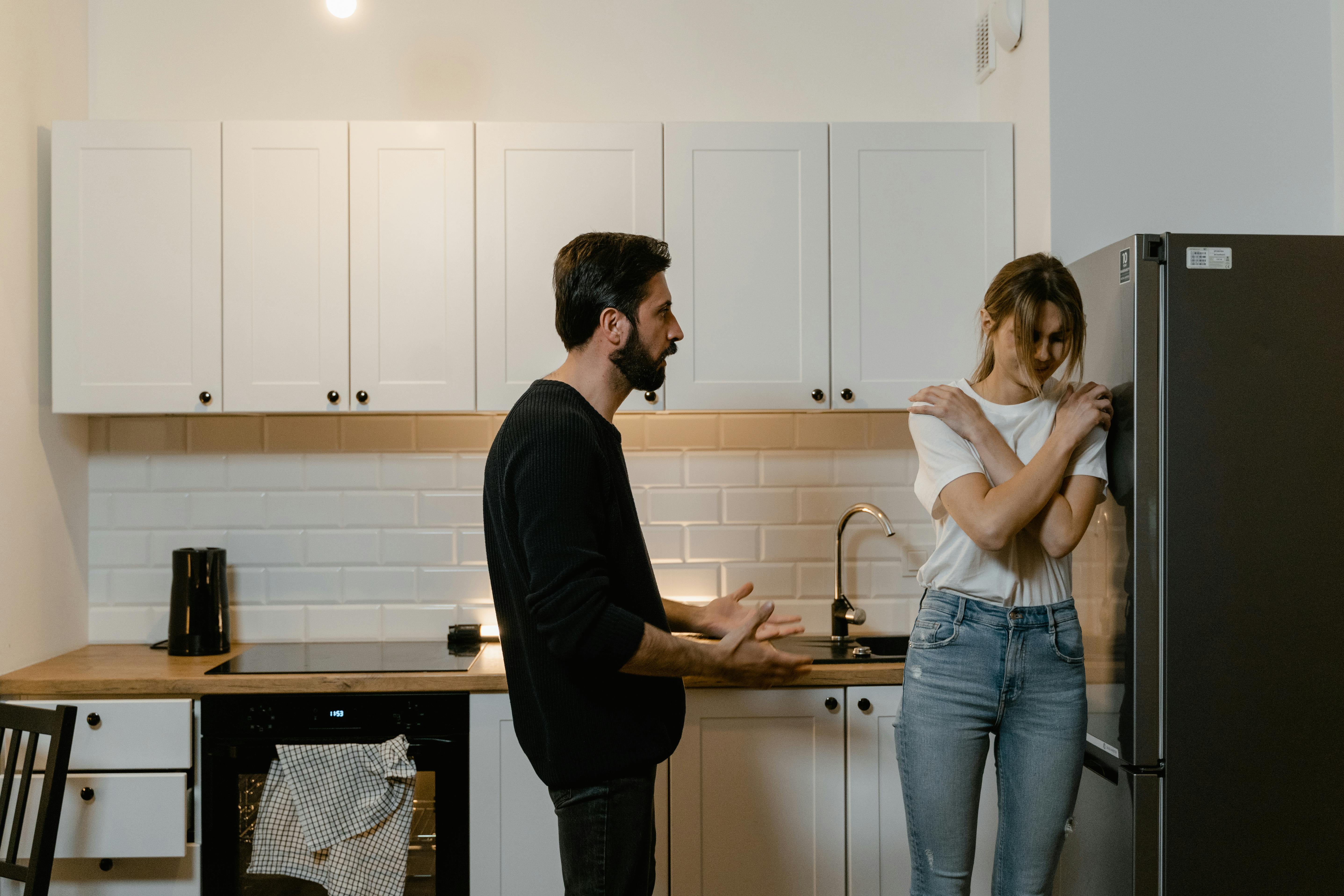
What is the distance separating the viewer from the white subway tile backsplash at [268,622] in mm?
2701

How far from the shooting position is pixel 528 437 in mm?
1386

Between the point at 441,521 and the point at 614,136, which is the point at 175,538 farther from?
the point at 614,136

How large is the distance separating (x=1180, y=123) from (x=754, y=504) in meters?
1.44

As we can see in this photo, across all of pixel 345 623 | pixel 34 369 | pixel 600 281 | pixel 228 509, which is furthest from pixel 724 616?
pixel 34 369

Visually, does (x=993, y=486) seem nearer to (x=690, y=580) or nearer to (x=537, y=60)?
(x=690, y=580)

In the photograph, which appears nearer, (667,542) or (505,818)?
(505,818)

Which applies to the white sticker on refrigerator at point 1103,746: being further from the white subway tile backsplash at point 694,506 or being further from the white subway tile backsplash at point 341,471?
the white subway tile backsplash at point 341,471

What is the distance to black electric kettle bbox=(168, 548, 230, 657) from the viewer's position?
2504mm

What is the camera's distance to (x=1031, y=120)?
7.75ft

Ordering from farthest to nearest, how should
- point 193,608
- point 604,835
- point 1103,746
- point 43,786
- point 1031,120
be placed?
point 193,608, point 1031,120, point 1103,746, point 43,786, point 604,835

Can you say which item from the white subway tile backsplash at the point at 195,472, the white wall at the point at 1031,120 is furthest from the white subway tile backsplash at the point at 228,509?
the white wall at the point at 1031,120

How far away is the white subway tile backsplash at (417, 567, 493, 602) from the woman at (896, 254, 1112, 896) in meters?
1.40

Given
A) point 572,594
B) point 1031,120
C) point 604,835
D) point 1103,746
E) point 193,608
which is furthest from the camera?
point 193,608

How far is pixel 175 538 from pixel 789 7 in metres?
2.35
